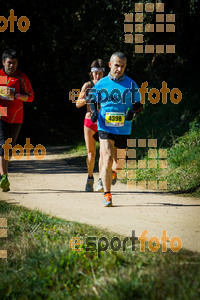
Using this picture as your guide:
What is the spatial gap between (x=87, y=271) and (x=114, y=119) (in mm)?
3188

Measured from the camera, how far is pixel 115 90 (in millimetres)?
6801

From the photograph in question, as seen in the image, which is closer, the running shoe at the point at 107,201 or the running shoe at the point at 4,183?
the running shoe at the point at 107,201

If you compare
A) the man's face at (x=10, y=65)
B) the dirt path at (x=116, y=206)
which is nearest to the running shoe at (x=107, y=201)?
the dirt path at (x=116, y=206)

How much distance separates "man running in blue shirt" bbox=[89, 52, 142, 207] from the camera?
6.82 m

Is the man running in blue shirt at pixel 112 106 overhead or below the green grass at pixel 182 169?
overhead

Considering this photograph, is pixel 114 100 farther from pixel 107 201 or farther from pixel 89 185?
pixel 89 185

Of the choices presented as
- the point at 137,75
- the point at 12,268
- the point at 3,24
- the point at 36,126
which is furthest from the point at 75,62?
the point at 12,268

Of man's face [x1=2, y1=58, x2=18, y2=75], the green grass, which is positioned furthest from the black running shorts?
the green grass

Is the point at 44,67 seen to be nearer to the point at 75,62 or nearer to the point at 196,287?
the point at 75,62

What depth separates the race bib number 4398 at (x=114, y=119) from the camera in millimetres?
6867

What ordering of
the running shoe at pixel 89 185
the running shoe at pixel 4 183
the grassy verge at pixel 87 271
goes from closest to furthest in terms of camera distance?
the grassy verge at pixel 87 271, the running shoe at pixel 4 183, the running shoe at pixel 89 185

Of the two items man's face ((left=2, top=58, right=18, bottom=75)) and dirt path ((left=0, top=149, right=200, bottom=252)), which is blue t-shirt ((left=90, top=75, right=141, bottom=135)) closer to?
dirt path ((left=0, top=149, right=200, bottom=252))

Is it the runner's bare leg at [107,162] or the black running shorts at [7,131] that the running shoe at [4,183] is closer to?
the black running shorts at [7,131]

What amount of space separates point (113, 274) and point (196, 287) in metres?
0.75
